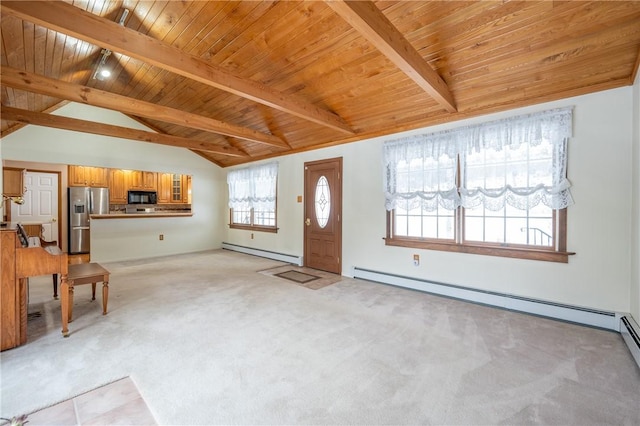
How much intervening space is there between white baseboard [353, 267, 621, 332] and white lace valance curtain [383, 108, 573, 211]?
1053 millimetres

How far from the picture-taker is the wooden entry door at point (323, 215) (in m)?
5.01

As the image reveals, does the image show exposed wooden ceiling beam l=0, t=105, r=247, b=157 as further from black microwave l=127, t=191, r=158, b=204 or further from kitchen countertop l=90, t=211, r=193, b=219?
black microwave l=127, t=191, r=158, b=204

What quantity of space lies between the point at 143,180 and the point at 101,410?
6.57 metres

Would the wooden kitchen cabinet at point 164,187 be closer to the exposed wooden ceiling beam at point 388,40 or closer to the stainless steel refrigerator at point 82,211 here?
the stainless steel refrigerator at point 82,211

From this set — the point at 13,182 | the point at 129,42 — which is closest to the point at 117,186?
the point at 13,182

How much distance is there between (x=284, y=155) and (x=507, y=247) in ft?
14.6

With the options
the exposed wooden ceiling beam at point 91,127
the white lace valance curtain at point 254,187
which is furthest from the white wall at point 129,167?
the exposed wooden ceiling beam at point 91,127

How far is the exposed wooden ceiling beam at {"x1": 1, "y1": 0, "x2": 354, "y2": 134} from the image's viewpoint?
1.86 m

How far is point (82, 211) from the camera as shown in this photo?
6242 mm

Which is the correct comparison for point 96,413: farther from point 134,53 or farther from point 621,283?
point 621,283

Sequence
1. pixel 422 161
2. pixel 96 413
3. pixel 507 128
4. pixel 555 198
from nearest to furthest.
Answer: pixel 96 413
pixel 555 198
pixel 507 128
pixel 422 161

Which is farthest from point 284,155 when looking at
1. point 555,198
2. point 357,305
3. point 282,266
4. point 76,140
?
point 555,198

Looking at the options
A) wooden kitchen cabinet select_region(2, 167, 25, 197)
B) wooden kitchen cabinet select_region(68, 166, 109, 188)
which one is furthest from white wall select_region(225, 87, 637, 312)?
wooden kitchen cabinet select_region(2, 167, 25, 197)

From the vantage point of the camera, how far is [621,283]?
269 centimetres
